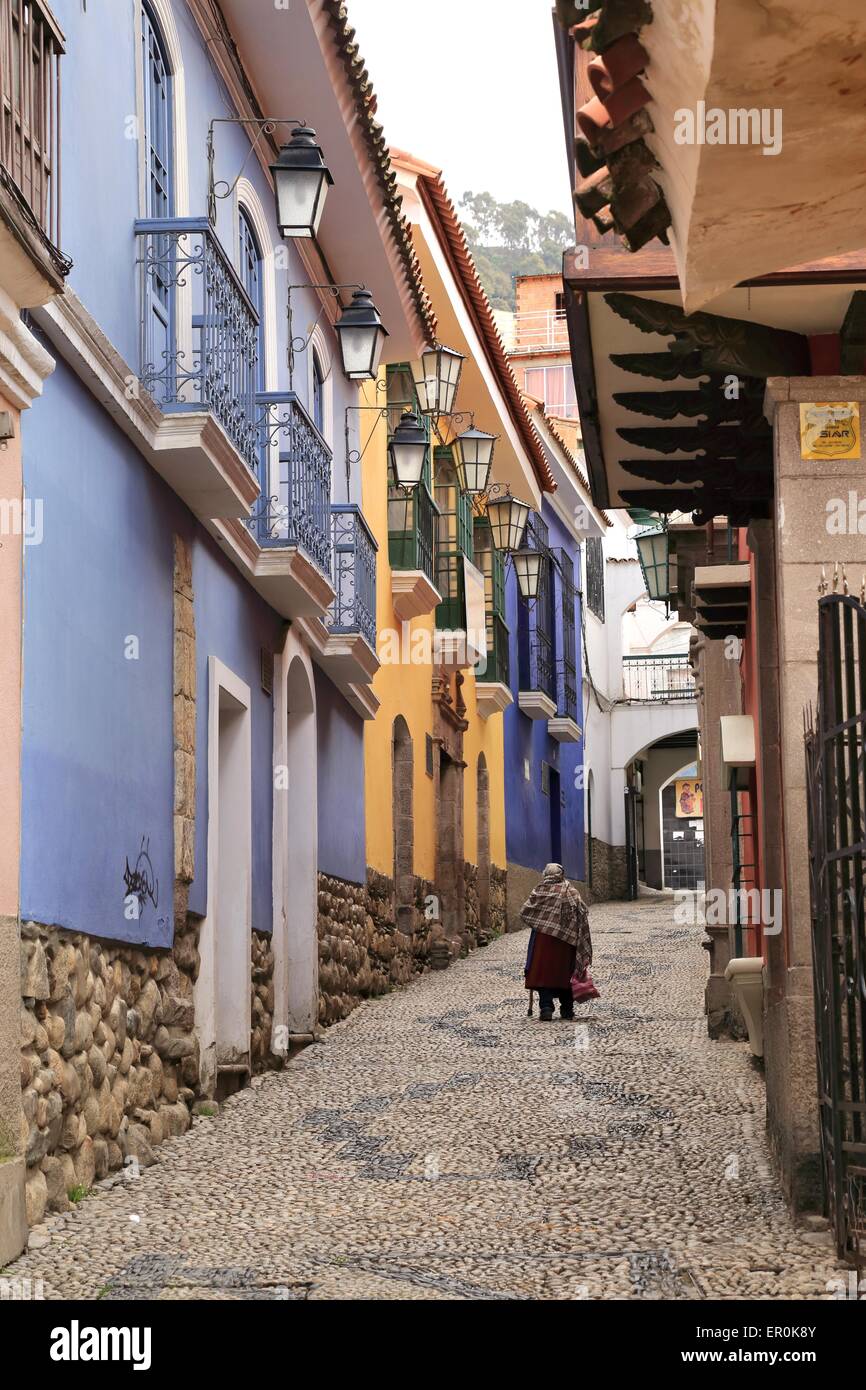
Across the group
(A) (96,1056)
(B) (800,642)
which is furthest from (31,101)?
(A) (96,1056)

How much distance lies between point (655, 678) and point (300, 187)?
88.8ft

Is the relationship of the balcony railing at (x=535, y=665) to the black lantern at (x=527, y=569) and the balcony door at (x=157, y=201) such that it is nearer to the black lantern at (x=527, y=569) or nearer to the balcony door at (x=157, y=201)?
the black lantern at (x=527, y=569)

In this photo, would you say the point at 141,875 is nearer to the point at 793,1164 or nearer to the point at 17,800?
the point at 17,800

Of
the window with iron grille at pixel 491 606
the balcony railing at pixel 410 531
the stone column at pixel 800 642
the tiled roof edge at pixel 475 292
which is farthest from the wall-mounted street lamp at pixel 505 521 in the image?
the stone column at pixel 800 642

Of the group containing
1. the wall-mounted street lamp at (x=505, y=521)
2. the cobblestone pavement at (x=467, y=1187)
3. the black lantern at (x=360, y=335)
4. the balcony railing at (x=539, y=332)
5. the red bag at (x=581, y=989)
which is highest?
the balcony railing at (x=539, y=332)

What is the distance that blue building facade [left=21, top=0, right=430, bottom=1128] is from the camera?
775 centimetres

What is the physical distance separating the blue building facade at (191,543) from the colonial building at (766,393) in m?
2.14

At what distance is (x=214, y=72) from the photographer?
36.1 feet

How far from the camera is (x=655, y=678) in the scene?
3694 cm

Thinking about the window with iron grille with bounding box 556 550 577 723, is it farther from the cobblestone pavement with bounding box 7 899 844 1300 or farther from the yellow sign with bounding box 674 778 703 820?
the yellow sign with bounding box 674 778 703 820

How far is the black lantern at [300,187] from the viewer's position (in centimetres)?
1048

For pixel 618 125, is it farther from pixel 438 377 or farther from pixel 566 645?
pixel 566 645

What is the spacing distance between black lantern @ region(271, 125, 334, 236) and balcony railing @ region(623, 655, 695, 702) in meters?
26.2

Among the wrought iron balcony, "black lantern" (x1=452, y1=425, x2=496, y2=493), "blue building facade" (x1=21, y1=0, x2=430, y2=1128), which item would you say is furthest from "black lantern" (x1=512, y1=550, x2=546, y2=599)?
"blue building facade" (x1=21, y1=0, x2=430, y2=1128)
